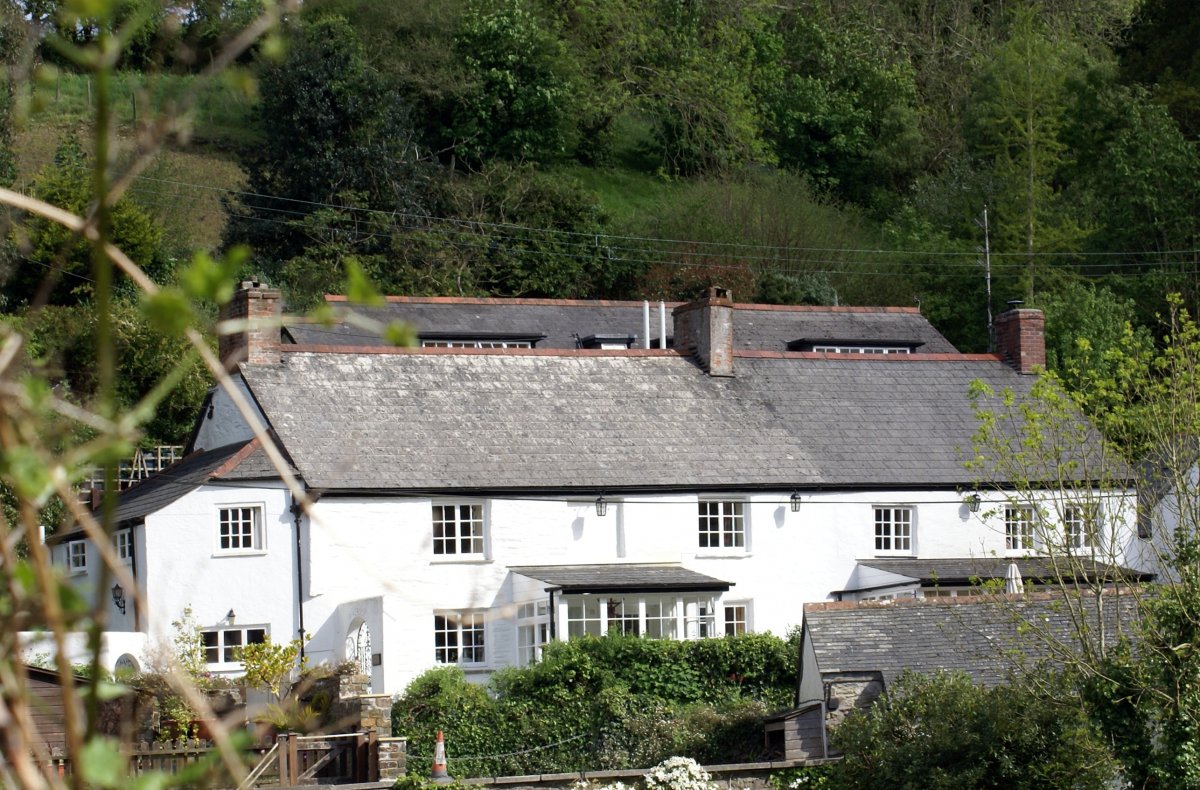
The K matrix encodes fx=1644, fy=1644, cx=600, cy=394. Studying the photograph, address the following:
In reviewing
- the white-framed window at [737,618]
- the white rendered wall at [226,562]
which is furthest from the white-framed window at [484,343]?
the white-framed window at [737,618]

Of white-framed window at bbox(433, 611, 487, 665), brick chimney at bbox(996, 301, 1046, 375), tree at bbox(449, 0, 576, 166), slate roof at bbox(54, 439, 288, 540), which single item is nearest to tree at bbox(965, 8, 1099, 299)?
brick chimney at bbox(996, 301, 1046, 375)

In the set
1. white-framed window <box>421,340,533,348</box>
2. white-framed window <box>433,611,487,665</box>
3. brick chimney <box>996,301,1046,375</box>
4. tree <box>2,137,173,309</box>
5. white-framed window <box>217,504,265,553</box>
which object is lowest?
white-framed window <box>433,611,487,665</box>

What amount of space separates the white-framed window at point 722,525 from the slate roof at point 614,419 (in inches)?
24.7

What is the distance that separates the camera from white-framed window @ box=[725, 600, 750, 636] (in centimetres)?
3259

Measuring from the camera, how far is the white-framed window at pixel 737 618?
107ft

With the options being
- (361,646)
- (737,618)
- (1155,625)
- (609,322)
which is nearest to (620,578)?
(737,618)

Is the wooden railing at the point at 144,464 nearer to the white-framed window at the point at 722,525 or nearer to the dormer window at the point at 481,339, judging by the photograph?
the dormer window at the point at 481,339

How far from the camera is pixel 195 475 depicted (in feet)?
104

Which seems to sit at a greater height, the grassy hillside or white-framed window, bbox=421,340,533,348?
the grassy hillside

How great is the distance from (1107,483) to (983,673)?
4241 millimetres

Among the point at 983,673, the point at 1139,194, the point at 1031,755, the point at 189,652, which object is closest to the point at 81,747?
the point at 1031,755

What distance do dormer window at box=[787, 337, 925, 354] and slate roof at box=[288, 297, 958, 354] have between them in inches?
3.7

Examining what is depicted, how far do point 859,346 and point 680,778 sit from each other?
23.2m

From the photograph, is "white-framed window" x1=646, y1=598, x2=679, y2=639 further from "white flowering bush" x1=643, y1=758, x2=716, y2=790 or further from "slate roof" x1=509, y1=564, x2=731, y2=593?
"white flowering bush" x1=643, y1=758, x2=716, y2=790
